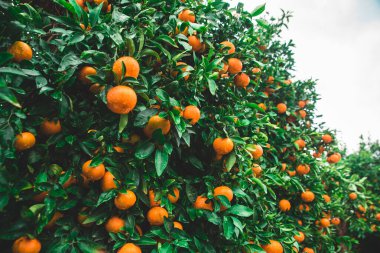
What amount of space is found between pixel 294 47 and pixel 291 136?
136 centimetres

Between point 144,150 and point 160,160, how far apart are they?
10cm

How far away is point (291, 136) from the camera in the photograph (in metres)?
2.91

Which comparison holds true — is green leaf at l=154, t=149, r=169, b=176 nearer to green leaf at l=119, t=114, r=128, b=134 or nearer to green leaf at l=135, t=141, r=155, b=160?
green leaf at l=135, t=141, r=155, b=160

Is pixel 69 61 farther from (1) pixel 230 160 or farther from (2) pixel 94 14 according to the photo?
(1) pixel 230 160

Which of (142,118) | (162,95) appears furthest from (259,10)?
(142,118)

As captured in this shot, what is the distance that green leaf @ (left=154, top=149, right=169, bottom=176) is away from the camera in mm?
1260

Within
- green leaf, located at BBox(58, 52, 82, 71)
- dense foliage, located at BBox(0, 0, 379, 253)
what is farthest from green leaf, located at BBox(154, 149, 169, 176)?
green leaf, located at BBox(58, 52, 82, 71)

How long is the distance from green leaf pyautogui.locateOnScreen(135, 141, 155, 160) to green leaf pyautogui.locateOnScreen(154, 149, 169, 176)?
0.04 meters

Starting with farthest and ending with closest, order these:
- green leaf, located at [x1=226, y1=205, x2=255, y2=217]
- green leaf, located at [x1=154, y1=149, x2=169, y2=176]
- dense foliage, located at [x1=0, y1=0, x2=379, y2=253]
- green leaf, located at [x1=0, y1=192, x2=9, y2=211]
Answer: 1. green leaf, located at [x1=226, y1=205, x2=255, y2=217]
2. green leaf, located at [x1=154, y1=149, x2=169, y2=176]
3. dense foliage, located at [x1=0, y1=0, x2=379, y2=253]
4. green leaf, located at [x1=0, y1=192, x2=9, y2=211]

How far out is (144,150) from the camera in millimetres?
1294

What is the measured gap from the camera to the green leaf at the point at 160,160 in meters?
1.26

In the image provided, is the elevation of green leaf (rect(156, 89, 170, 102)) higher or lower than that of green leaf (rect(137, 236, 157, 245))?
higher

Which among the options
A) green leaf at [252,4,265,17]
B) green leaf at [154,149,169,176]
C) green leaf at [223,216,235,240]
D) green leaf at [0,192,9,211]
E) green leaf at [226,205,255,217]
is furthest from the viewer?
green leaf at [252,4,265,17]

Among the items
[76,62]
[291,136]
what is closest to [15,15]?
[76,62]
